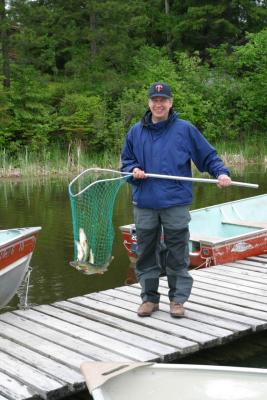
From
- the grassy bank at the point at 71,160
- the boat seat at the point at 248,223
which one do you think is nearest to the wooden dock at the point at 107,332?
the boat seat at the point at 248,223

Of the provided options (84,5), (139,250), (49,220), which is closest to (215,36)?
(84,5)

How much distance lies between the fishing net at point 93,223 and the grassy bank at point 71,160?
48.4ft

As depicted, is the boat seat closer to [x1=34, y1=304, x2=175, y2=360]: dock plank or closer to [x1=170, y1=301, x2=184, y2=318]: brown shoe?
[x1=170, y1=301, x2=184, y2=318]: brown shoe

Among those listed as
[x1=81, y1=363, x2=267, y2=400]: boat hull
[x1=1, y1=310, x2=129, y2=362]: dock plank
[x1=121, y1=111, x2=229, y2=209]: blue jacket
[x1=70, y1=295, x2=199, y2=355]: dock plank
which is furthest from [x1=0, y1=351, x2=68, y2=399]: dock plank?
[x1=121, y1=111, x2=229, y2=209]: blue jacket

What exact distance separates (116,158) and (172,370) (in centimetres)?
2176

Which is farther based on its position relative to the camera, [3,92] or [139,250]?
[3,92]

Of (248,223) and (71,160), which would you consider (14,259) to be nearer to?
(248,223)

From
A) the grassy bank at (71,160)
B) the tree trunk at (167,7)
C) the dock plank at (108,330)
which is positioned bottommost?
the grassy bank at (71,160)

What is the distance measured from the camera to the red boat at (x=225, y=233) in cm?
779

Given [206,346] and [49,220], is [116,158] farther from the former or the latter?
[206,346]

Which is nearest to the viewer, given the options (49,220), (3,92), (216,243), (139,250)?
(139,250)

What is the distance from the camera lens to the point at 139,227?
5.19 meters

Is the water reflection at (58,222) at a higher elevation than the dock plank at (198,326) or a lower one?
lower

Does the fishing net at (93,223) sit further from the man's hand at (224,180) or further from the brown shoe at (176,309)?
the man's hand at (224,180)
